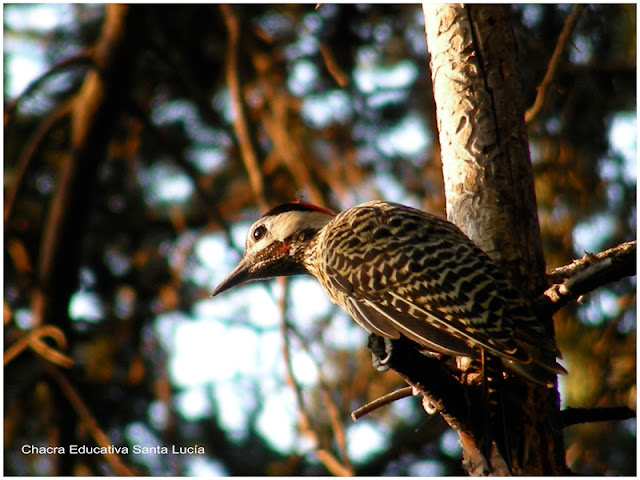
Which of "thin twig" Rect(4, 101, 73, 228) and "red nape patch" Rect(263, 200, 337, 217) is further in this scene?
"thin twig" Rect(4, 101, 73, 228)

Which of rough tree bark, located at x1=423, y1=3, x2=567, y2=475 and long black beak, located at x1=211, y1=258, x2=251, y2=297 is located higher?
rough tree bark, located at x1=423, y1=3, x2=567, y2=475

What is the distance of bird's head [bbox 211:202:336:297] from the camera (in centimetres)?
352

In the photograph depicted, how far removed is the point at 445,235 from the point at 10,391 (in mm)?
2752

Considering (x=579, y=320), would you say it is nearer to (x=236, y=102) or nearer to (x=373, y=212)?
(x=373, y=212)

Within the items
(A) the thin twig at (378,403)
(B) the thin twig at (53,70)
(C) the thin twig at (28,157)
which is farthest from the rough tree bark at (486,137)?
(C) the thin twig at (28,157)

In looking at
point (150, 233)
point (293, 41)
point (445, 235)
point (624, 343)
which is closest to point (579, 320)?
point (624, 343)

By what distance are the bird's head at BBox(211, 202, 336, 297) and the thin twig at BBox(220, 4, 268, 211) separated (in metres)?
0.38

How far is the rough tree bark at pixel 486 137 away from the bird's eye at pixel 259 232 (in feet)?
3.21

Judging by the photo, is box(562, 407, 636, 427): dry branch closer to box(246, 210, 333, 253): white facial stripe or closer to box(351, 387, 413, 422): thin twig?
box(351, 387, 413, 422): thin twig

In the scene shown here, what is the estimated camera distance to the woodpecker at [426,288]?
239cm

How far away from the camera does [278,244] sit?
3.55 metres

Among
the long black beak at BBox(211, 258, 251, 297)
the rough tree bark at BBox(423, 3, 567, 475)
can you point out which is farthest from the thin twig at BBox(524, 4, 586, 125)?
the long black beak at BBox(211, 258, 251, 297)

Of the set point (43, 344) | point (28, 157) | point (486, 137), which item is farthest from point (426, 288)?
point (28, 157)

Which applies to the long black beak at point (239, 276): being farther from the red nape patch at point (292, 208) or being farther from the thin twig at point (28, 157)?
the thin twig at point (28, 157)
